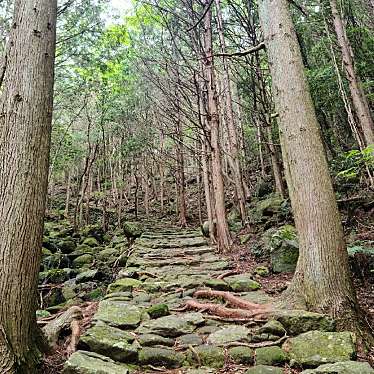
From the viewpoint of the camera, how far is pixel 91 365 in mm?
2814

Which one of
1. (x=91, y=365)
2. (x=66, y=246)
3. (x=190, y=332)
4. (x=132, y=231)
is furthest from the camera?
(x=132, y=231)

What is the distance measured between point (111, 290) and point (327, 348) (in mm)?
3490

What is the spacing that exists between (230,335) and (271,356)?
564 mm

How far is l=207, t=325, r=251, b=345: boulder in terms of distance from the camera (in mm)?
→ 3436

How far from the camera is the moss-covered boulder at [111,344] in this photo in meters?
3.19

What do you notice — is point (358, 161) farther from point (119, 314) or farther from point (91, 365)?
point (91, 365)

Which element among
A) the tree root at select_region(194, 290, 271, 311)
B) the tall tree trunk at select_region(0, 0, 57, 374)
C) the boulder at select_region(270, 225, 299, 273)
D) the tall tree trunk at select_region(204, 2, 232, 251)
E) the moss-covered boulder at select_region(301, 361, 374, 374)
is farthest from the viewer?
the tall tree trunk at select_region(204, 2, 232, 251)

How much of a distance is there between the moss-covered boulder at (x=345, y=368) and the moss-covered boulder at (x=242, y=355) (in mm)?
548

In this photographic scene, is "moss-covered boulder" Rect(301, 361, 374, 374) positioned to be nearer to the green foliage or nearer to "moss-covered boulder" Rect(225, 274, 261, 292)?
"moss-covered boulder" Rect(225, 274, 261, 292)

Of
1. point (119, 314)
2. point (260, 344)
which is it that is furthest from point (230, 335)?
point (119, 314)

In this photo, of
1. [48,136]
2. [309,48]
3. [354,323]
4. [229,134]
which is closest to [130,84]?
[229,134]

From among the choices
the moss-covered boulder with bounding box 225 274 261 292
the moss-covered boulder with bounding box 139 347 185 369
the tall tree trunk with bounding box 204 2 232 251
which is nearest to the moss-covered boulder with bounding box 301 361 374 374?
the moss-covered boulder with bounding box 139 347 185 369

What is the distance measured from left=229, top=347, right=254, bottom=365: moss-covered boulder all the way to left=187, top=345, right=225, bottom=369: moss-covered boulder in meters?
0.09

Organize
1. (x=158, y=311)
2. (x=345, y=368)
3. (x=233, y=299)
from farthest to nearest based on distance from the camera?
(x=233, y=299), (x=158, y=311), (x=345, y=368)
